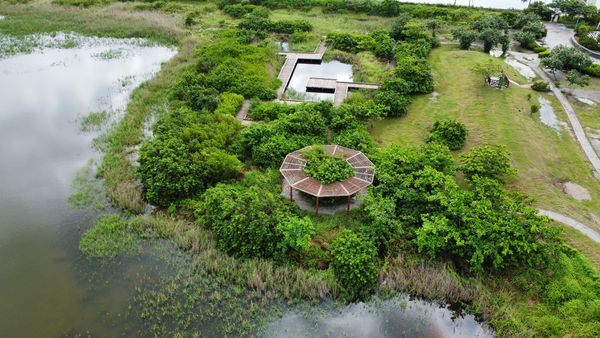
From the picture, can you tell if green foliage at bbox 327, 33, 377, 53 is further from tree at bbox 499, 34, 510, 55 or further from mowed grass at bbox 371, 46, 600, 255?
tree at bbox 499, 34, 510, 55

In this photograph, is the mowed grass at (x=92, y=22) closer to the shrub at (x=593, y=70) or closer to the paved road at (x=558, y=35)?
the paved road at (x=558, y=35)

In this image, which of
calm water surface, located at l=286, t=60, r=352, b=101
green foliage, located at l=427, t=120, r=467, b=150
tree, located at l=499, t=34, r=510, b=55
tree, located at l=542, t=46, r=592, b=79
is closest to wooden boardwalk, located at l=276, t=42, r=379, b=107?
calm water surface, located at l=286, t=60, r=352, b=101

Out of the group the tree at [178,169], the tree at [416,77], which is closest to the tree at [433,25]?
the tree at [416,77]

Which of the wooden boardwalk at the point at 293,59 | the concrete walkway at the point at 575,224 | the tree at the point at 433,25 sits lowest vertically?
the concrete walkway at the point at 575,224

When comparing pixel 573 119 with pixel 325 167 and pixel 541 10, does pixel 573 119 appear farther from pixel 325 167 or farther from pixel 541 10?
pixel 541 10

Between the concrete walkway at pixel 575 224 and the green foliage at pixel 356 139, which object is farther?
the green foliage at pixel 356 139

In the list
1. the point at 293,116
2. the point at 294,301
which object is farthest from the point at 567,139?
the point at 294,301
